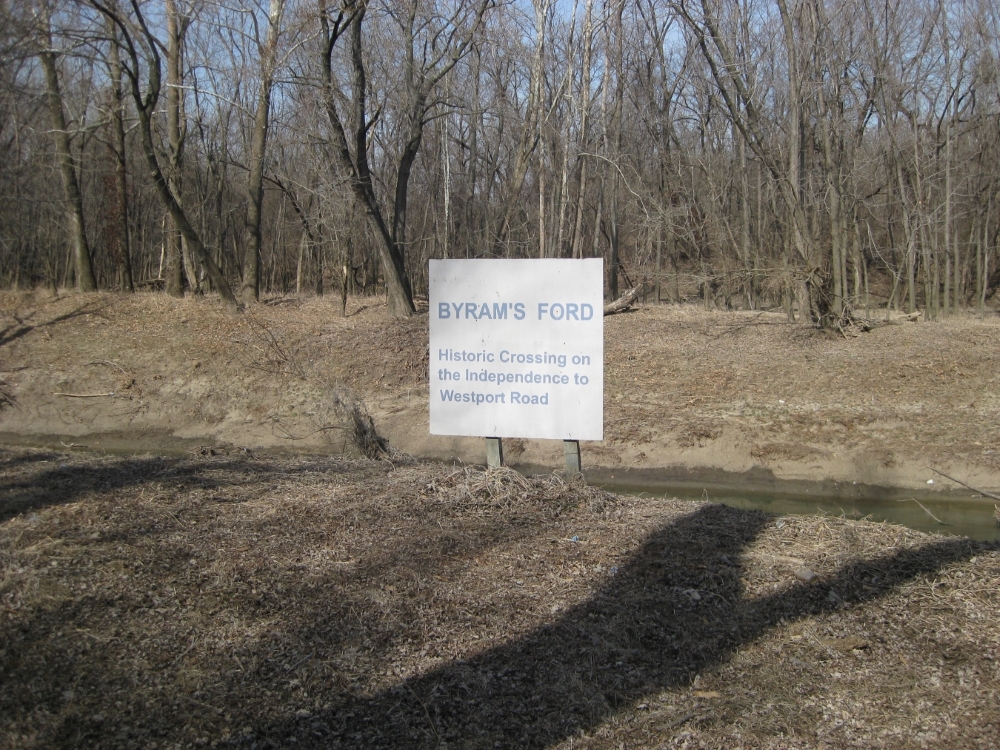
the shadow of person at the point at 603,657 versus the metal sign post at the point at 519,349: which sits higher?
the metal sign post at the point at 519,349

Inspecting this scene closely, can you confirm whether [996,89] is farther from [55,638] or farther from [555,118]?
[55,638]

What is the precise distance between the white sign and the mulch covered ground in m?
0.69

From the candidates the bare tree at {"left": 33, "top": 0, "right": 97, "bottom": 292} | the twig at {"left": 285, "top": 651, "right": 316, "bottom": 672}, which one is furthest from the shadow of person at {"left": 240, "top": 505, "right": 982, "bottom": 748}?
the bare tree at {"left": 33, "top": 0, "right": 97, "bottom": 292}

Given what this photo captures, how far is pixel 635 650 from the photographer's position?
4.12m

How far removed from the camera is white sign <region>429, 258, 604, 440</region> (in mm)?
6523

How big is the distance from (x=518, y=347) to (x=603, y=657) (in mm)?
3045

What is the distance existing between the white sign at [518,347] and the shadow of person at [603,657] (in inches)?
57.7

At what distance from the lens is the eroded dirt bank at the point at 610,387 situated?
554 inches

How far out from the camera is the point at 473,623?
4.33 metres

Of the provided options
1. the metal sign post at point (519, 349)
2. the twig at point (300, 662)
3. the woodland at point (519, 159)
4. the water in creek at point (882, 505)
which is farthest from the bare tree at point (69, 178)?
the twig at point (300, 662)

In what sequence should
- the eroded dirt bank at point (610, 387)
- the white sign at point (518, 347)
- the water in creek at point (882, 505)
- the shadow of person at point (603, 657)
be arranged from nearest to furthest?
the shadow of person at point (603, 657), the white sign at point (518, 347), the water in creek at point (882, 505), the eroded dirt bank at point (610, 387)

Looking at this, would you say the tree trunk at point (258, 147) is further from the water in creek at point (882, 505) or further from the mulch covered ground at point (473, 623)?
the mulch covered ground at point (473, 623)

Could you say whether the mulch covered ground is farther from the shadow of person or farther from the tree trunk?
the tree trunk

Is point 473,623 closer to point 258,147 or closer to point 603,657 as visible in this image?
point 603,657
